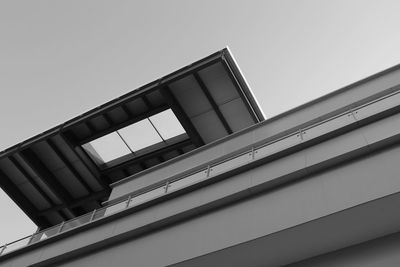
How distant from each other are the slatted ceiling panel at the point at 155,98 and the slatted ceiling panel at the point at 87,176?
5208 millimetres

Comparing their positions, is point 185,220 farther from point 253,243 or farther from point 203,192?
point 253,243

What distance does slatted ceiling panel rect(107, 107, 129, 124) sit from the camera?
851 inches

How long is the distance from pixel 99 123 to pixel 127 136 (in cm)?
157

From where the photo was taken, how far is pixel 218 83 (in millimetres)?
20719

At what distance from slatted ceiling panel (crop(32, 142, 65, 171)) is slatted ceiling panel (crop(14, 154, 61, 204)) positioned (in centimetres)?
83

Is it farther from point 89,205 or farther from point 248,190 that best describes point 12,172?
point 248,190

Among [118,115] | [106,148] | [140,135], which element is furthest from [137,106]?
[106,148]

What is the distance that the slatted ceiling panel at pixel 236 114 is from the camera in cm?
2108

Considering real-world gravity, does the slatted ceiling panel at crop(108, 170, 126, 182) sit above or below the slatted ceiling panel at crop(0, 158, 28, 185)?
below

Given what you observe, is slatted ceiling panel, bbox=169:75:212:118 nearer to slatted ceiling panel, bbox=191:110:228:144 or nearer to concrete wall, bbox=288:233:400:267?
slatted ceiling panel, bbox=191:110:228:144

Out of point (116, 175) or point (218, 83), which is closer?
point (218, 83)

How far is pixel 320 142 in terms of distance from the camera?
11523 mm

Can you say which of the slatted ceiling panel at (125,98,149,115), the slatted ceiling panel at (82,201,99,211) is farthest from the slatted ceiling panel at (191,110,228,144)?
the slatted ceiling panel at (82,201,99,211)

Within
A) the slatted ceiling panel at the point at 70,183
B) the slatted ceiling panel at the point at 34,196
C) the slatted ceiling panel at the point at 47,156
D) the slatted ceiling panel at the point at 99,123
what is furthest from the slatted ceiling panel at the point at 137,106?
the slatted ceiling panel at the point at 34,196
